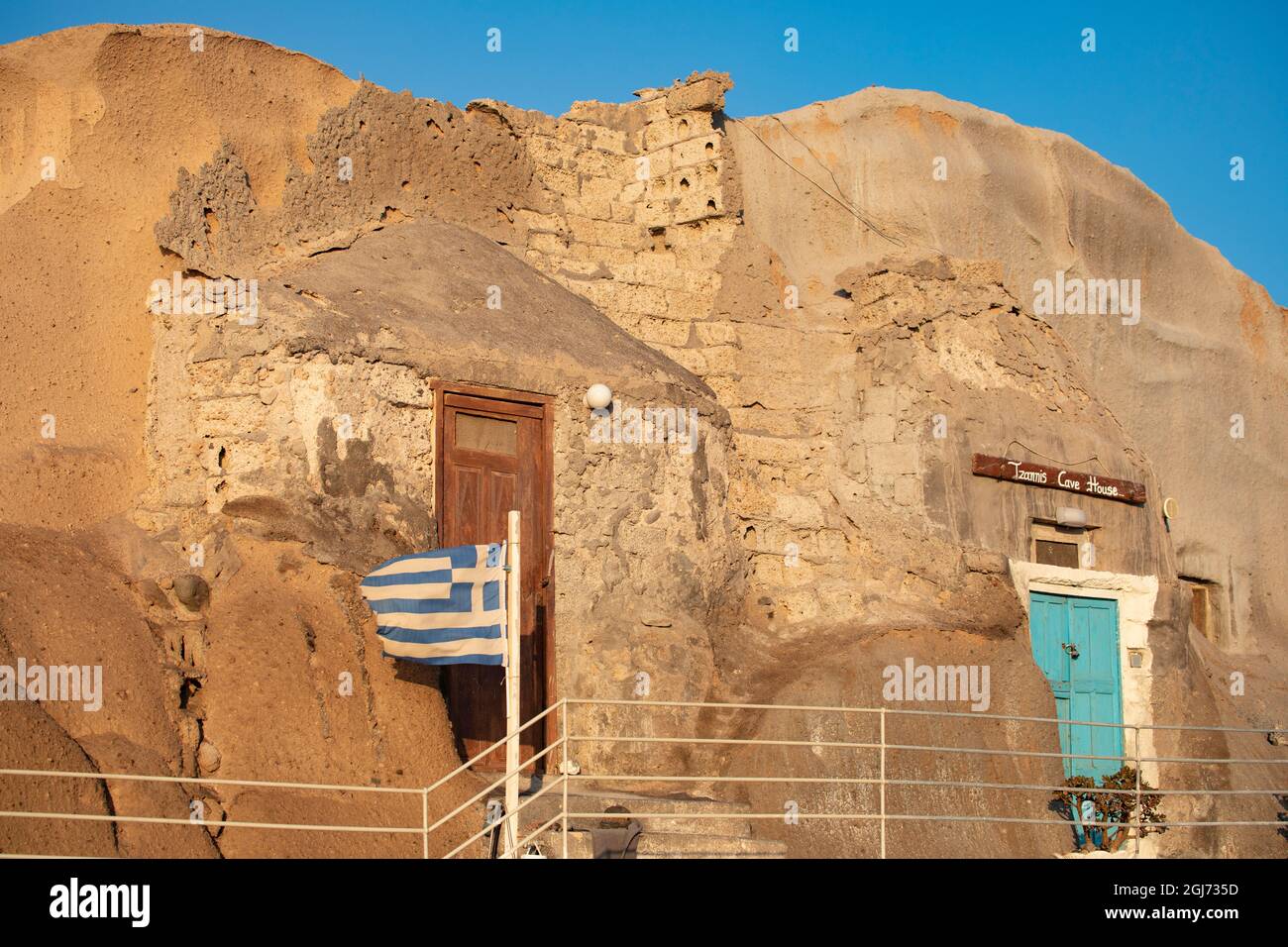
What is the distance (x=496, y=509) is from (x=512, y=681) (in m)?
3.47

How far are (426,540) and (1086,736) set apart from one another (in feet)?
25.4

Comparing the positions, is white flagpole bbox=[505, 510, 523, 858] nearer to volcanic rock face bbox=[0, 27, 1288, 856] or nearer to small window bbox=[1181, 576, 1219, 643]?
volcanic rock face bbox=[0, 27, 1288, 856]

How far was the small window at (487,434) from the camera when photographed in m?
13.1

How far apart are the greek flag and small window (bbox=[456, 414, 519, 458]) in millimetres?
2756

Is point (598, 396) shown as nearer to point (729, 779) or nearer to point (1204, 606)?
point (729, 779)

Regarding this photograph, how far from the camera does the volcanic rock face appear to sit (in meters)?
10.8

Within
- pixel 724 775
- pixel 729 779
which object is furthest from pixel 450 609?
pixel 724 775

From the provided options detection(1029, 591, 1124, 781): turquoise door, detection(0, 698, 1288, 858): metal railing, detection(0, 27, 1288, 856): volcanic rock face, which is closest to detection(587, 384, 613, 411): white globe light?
detection(0, 27, 1288, 856): volcanic rock face

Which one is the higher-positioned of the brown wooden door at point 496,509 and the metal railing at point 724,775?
the brown wooden door at point 496,509

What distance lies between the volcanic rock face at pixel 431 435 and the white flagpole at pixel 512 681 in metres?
0.95

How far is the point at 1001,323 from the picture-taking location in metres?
17.2

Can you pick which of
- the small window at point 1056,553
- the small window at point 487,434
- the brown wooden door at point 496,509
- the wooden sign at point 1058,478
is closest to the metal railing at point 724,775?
the brown wooden door at point 496,509

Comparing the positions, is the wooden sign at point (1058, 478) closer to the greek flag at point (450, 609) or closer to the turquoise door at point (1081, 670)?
the turquoise door at point (1081, 670)
